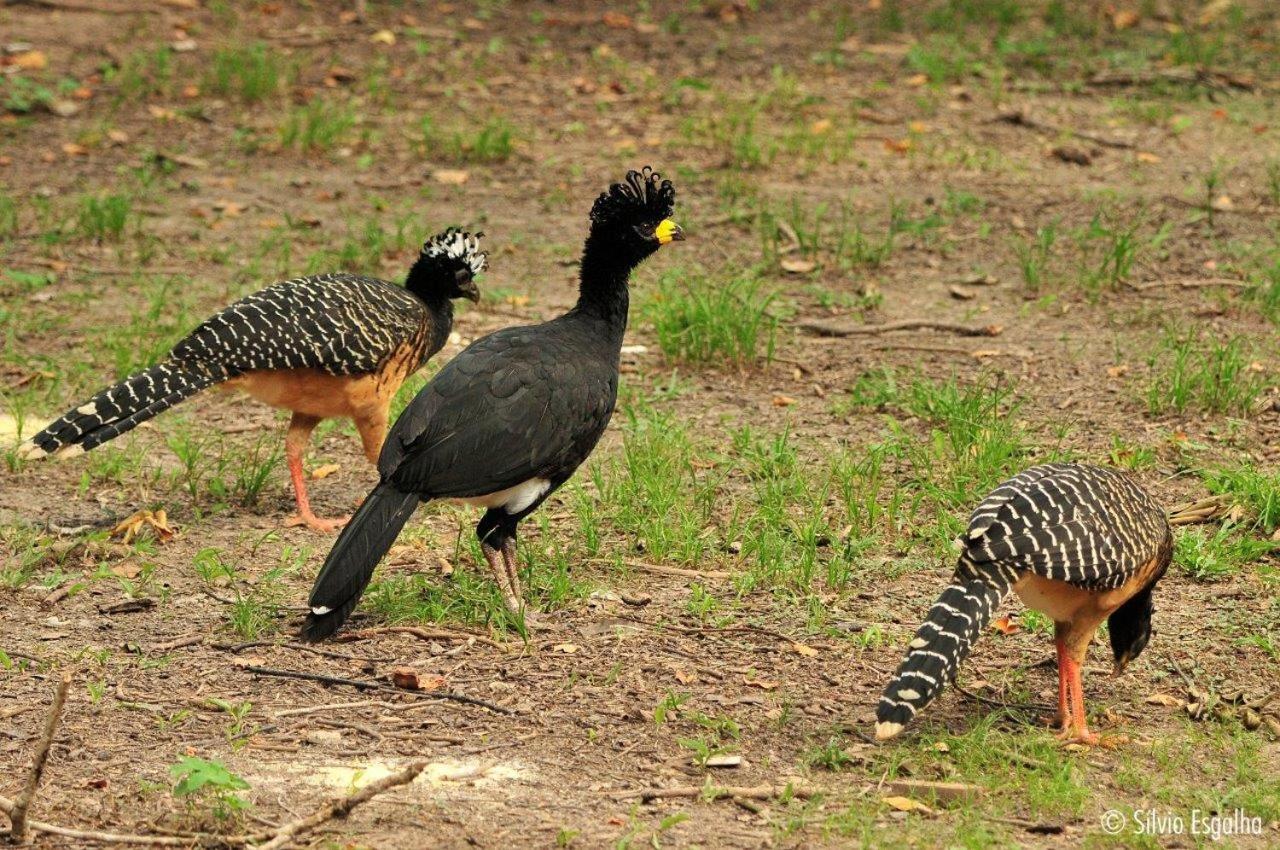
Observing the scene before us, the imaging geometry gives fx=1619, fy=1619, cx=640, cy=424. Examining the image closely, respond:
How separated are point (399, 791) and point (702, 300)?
4.60 metres

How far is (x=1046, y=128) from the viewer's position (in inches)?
491

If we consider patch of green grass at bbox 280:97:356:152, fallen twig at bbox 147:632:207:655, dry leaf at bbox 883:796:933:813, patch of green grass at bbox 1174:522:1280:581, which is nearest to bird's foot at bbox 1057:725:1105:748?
dry leaf at bbox 883:796:933:813

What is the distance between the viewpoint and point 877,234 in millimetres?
10453

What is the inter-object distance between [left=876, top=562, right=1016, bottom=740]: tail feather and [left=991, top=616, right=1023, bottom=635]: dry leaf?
1247 mm

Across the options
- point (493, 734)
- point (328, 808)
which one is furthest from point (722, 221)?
point (328, 808)

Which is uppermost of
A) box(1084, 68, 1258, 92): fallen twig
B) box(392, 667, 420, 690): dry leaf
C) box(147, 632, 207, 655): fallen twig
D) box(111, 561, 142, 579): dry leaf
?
box(1084, 68, 1258, 92): fallen twig

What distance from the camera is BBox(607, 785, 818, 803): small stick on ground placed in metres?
4.78

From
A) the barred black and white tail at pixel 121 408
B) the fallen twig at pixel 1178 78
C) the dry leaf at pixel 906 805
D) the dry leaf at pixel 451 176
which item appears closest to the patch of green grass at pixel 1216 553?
the dry leaf at pixel 906 805

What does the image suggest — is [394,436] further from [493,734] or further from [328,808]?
[328,808]

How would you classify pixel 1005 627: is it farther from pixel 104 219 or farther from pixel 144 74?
pixel 144 74

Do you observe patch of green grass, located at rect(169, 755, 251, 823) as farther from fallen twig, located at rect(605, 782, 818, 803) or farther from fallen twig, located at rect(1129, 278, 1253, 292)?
fallen twig, located at rect(1129, 278, 1253, 292)

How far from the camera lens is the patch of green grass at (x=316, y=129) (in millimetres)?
12070

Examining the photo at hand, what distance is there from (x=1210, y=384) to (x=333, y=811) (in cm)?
520

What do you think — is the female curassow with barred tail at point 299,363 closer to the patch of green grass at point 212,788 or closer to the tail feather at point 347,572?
the tail feather at point 347,572
